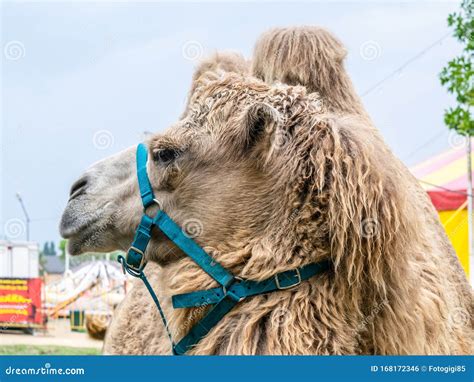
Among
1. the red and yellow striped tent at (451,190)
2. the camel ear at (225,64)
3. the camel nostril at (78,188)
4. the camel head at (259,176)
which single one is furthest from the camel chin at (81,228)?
the red and yellow striped tent at (451,190)

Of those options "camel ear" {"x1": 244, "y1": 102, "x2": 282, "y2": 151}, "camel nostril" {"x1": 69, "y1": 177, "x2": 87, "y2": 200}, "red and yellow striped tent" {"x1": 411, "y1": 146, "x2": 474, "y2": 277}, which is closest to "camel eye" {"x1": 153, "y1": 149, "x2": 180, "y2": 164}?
"camel ear" {"x1": 244, "y1": 102, "x2": 282, "y2": 151}

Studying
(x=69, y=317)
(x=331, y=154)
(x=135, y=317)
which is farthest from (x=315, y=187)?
(x=69, y=317)

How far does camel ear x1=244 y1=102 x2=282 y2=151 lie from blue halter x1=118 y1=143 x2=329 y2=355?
429mm

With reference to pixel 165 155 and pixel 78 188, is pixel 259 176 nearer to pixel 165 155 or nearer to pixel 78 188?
pixel 165 155

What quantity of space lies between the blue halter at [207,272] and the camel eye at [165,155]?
109mm

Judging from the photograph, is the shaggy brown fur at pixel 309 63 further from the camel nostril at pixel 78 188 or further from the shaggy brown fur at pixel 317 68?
the camel nostril at pixel 78 188

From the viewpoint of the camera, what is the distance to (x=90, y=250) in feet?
9.82

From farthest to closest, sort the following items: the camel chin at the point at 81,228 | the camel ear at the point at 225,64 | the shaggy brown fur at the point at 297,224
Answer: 1. the camel ear at the point at 225,64
2. the camel chin at the point at 81,228
3. the shaggy brown fur at the point at 297,224

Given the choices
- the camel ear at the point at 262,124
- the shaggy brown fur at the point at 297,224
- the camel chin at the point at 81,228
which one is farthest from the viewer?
the camel chin at the point at 81,228

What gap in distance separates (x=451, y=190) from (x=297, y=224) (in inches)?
182

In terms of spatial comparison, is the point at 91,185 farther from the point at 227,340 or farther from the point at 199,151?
the point at 227,340

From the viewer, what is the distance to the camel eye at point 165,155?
9.04ft

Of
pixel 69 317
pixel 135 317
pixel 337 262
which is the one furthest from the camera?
pixel 69 317
